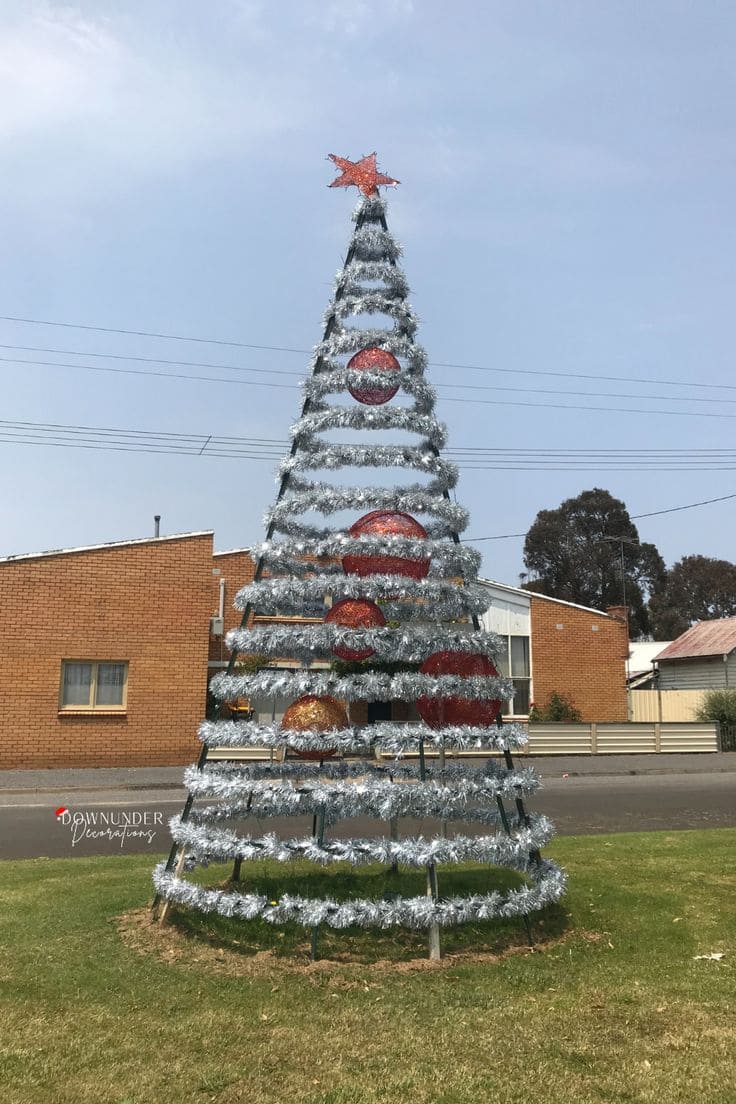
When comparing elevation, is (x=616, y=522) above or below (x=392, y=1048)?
above

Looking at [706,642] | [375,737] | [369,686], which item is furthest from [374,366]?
[706,642]

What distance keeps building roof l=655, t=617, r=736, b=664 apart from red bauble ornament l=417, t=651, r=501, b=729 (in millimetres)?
31439

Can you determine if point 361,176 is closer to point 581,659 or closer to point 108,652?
point 108,652

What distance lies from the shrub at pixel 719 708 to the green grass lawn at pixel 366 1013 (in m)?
21.3

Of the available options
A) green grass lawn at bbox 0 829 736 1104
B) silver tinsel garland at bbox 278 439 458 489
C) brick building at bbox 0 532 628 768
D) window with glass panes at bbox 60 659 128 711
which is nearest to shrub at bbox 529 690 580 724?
brick building at bbox 0 532 628 768

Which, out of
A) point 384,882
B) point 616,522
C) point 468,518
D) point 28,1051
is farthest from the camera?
point 616,522

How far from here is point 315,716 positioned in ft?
20.7

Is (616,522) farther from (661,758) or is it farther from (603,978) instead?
(603,978)

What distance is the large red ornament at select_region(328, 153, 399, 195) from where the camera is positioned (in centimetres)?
742

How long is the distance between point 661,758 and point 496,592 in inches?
277

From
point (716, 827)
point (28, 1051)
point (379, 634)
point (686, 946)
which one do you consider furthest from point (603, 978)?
point (716, 827)

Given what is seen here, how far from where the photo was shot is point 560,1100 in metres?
3.67

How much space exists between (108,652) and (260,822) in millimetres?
12487

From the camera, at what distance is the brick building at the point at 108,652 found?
64.8 ft
